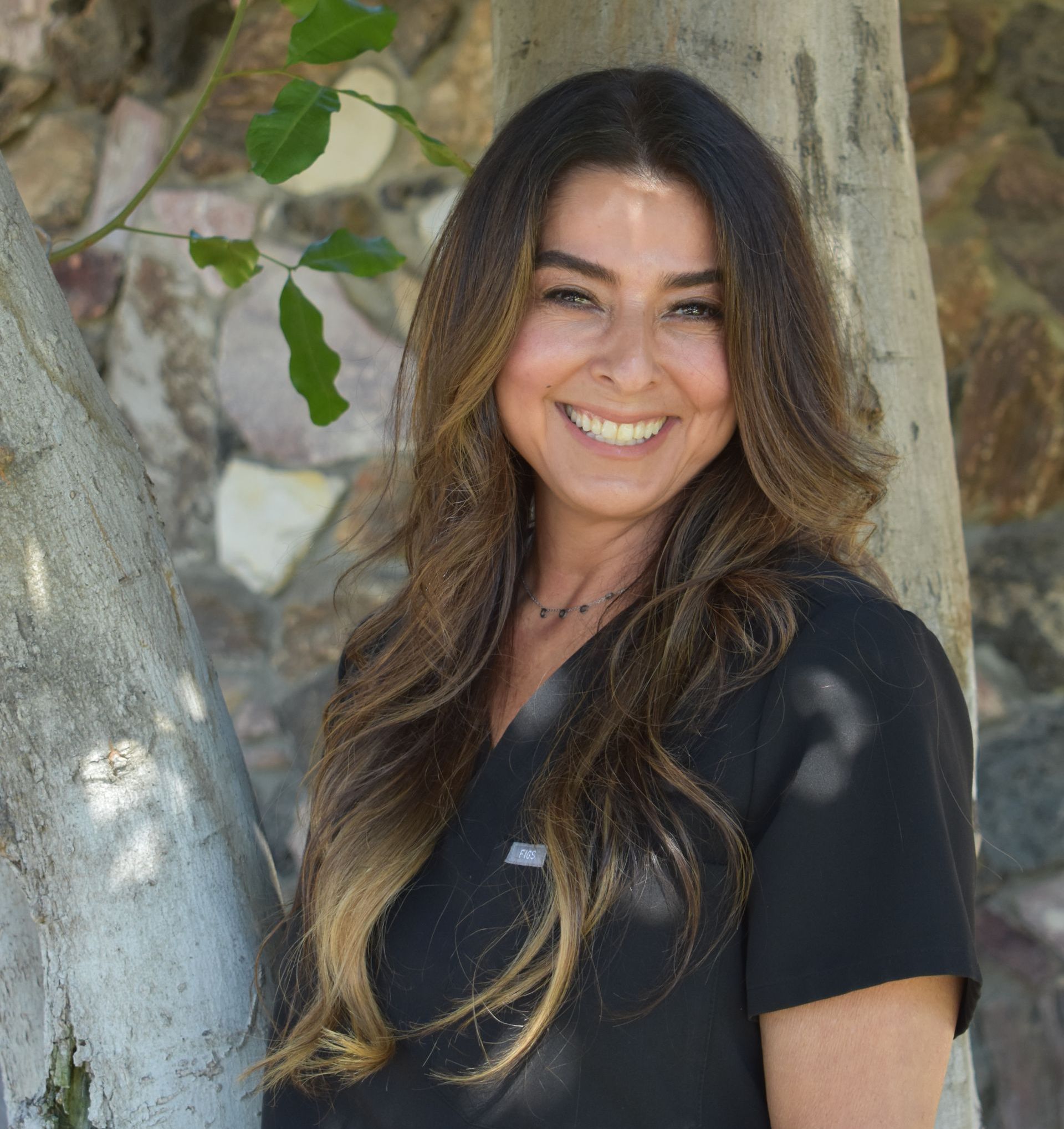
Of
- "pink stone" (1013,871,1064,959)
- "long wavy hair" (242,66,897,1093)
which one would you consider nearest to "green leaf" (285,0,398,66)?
"long wavy hair" (242,66,897,1093)

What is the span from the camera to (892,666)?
1.15 m

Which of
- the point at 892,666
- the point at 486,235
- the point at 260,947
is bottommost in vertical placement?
the point at 260,947

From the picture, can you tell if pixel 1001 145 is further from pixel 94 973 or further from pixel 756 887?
pixel 94 973

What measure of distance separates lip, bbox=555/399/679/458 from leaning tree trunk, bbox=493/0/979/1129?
0.25 meters

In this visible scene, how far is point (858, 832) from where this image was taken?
1.08 m

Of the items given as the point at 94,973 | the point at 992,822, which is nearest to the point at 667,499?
the point at 94,973

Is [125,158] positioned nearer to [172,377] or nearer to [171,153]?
[172,377]

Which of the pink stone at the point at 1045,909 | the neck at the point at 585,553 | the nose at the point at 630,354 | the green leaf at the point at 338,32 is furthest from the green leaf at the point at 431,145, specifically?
the pink stone at the point at 1045,909

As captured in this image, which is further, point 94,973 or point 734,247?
point 734,247

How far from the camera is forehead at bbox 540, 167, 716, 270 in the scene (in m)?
1.41

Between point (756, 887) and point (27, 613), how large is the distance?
2.47 ft

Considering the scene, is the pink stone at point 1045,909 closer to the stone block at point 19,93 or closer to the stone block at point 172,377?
the stone block at point 172,377

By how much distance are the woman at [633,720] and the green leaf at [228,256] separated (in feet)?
0.87

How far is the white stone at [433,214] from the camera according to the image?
111 inches
